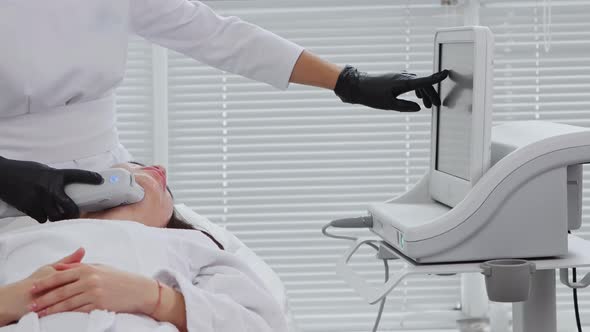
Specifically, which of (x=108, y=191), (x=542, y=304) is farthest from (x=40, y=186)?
(x=542, y=304)

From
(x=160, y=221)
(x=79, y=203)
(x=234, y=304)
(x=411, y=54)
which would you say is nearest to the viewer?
(x=234, y=304)

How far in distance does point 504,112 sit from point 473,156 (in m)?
1.51

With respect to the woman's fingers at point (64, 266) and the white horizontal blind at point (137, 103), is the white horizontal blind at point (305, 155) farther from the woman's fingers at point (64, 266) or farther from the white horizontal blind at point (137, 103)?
the woman's fingers at point (64, 266)

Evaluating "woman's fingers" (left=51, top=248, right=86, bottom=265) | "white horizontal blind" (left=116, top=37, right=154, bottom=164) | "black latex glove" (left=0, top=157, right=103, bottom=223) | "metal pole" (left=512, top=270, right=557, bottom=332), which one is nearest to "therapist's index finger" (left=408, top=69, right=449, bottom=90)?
"metal pole" (left=512, top=270, right=557, bottom=332)

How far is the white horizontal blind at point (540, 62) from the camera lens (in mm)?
3162

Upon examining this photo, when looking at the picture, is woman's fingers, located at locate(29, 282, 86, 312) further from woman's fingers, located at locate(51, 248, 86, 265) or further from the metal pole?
the metal pole

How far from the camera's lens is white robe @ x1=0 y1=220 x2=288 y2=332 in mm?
1405

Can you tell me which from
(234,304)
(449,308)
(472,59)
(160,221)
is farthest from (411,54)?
(234,304)

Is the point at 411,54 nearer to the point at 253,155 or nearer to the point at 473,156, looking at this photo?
the point at 253,155

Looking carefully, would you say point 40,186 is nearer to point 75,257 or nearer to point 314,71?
point 75,257

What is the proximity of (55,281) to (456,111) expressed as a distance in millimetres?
947

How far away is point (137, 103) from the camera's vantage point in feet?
10.8

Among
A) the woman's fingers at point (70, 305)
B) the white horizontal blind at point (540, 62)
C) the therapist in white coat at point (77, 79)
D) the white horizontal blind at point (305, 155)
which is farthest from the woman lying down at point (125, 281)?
the white horizontal blind at point (540, 62)

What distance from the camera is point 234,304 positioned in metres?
1.46
